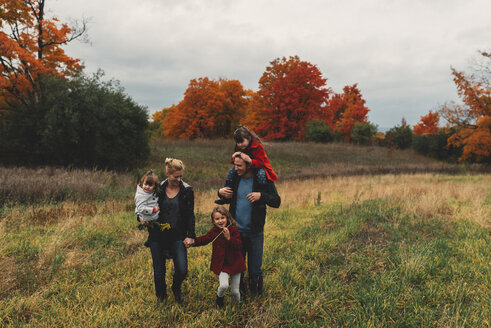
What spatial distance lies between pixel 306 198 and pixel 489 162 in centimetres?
2638

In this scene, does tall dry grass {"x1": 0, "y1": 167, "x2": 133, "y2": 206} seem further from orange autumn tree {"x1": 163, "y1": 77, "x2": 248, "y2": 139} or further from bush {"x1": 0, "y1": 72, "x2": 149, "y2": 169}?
orange autumn tree {"x1": 163, "y1": 77, "x2": 248, "y2": 139}

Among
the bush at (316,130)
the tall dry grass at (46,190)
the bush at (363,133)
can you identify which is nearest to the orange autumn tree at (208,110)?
the bush at (316,130)

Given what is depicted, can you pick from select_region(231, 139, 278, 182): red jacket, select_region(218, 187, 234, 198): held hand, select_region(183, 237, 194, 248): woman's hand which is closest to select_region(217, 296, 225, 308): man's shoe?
select_region(183, 237, 194, 248): woman's hand

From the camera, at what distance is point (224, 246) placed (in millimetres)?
2748

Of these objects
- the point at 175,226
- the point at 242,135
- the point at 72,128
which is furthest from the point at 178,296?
the point at 72,128

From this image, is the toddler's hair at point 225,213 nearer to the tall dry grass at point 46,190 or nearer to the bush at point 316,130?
the tall dry grass at point 46,190

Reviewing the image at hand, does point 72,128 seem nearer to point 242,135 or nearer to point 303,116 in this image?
point 242,135

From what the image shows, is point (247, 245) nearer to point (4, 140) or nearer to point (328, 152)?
point (4, 140)

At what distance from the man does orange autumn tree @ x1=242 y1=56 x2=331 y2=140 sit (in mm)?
30299

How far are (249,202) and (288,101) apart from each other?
30687mm

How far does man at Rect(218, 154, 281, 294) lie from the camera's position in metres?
2.83

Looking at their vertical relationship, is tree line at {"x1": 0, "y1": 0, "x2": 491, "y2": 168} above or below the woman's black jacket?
above

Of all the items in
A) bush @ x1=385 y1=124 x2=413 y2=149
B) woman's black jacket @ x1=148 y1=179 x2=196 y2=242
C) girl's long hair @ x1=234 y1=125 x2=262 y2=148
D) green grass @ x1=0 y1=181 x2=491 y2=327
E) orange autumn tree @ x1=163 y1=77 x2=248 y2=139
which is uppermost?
orange autumn tree @ x1=163 y1=77 x2=248 y2=139

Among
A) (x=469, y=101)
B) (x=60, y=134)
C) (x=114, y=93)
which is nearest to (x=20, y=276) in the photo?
(x=60, y=134)
